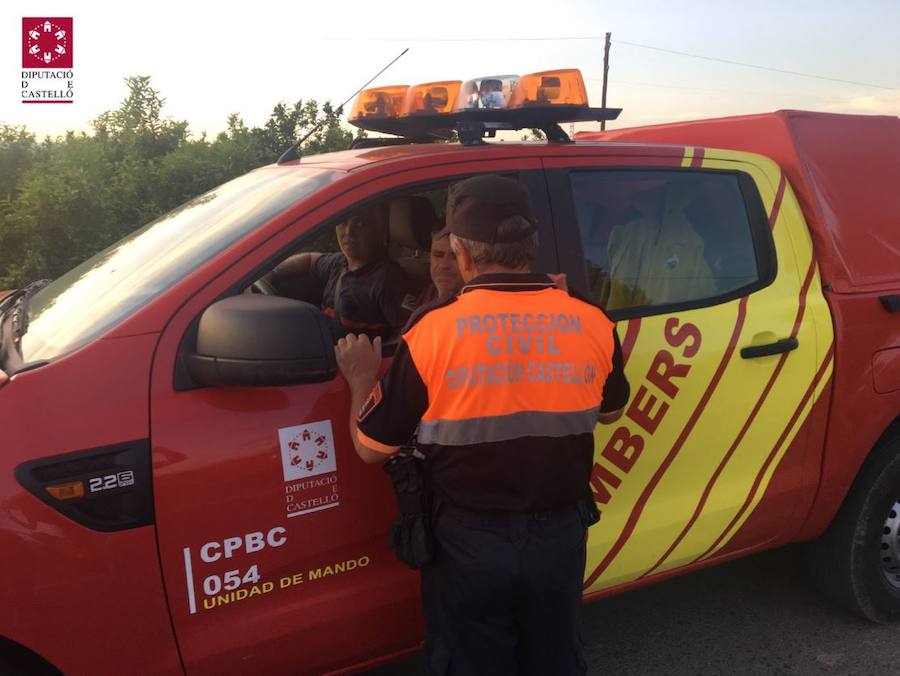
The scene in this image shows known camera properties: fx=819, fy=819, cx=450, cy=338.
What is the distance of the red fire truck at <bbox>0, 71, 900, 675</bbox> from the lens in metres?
1.74

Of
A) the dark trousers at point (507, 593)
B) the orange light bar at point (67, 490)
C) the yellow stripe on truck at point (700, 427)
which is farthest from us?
the yellow stripe on truck at point (700, 427)

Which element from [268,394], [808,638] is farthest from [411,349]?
[808,638]

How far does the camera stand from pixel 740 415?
2510 mm

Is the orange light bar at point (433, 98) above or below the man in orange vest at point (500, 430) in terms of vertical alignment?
above

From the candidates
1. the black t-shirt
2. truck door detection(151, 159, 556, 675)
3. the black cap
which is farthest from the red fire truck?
the black cap

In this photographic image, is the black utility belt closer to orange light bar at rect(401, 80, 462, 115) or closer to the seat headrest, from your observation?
the seat headrest

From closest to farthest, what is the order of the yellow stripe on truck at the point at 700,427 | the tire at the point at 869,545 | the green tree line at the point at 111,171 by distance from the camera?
the yellow stripe on truck at the point at 700,427, the tire at the point at 869,545, the green tree line at the point at 111,171

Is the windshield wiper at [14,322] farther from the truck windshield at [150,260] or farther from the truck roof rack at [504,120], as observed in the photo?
the truck roof rack at [504,120]

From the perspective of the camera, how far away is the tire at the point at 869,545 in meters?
2.89

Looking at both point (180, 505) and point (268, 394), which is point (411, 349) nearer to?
point (268, 394)

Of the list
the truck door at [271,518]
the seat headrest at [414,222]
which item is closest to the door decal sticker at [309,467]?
the truck door at [271,518]

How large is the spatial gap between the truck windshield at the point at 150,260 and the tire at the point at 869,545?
7.01ft

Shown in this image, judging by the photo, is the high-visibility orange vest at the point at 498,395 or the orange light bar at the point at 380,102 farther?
the orange light bar at the point at 380,102

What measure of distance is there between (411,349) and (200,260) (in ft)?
2.01
